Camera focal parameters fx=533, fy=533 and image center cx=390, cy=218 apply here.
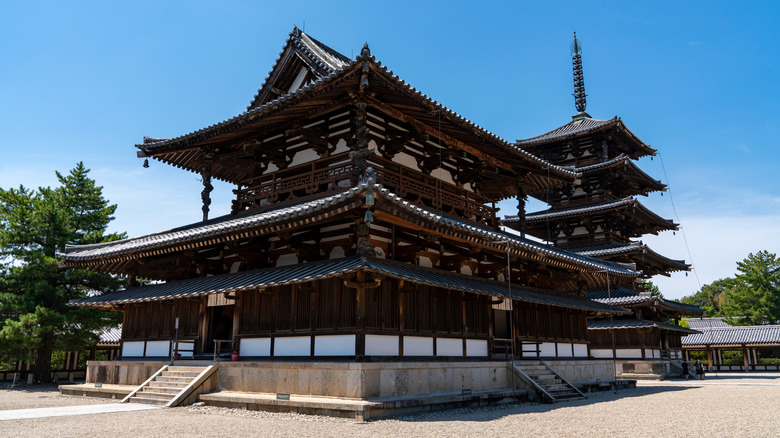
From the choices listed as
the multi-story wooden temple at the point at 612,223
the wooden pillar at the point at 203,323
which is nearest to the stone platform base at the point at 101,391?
the wooden pillar at the point at 203,323

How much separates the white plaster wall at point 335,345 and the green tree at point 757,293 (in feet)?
185

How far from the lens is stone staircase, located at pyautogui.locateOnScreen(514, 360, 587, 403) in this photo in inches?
650

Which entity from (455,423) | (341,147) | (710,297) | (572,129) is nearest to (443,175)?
(341,147)

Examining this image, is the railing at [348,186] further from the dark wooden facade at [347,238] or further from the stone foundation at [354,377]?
the stone foundation at [354,377]

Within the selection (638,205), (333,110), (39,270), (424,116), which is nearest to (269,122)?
(333,110)

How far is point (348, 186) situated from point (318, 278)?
4114 millimetres

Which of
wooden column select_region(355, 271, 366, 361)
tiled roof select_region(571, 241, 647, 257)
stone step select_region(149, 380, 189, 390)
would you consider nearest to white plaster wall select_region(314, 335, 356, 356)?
wooden column select_region(355, 271, 366, 361)

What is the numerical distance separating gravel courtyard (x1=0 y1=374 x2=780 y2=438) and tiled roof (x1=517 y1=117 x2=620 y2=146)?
2338 cm

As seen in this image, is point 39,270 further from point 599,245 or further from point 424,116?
point 599,245

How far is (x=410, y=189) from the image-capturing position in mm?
16562

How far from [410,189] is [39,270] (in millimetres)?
21259

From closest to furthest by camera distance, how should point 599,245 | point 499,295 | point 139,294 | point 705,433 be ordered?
point 705,433 < point 499,295 < point 139,294 < point 599,245

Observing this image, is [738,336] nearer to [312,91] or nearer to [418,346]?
[418,346]

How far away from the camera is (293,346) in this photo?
47.8ft
